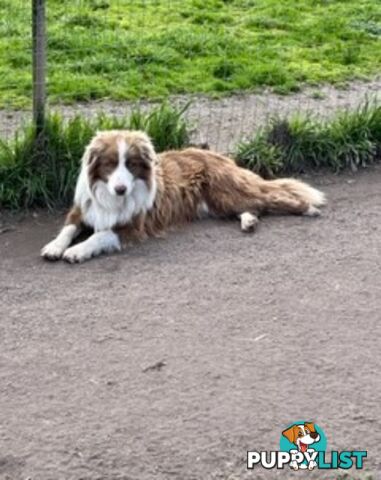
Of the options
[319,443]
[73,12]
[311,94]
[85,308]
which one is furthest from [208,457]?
[73,12]

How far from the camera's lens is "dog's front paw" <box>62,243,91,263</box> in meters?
6.56

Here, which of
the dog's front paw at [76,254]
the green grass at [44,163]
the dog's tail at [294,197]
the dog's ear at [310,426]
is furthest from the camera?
the dog's tail at [294,197]

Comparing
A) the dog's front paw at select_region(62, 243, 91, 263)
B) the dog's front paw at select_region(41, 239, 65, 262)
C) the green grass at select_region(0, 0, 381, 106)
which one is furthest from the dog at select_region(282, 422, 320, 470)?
the green grass at select_region(0, 0, 381, 106)

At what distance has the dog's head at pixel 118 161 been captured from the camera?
22.2 feet

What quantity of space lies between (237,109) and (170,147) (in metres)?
1.44

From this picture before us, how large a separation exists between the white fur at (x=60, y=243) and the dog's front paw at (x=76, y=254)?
6 cm

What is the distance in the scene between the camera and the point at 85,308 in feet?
19.5

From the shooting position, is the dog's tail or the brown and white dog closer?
the brown and white dog

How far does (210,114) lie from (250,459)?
5068mm

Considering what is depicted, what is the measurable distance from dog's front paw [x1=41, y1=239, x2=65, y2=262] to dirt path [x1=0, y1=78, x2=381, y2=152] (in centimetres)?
187

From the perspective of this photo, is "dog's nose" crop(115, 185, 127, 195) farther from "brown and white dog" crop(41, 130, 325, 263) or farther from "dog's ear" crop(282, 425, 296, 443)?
"dog's ear" crop(282, 425, 296, 443)

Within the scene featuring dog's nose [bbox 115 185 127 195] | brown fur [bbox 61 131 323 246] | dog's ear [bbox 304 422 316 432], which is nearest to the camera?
dog's ear [bbox 304 422 316 432]

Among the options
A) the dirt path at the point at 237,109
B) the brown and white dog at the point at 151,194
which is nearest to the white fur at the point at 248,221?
the brown and white dog at the point at 151,194

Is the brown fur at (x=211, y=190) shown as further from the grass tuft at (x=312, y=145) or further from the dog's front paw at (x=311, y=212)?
the grass tuft at (x=312, y=145)
